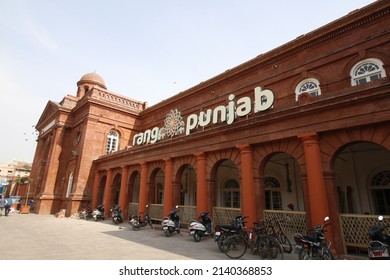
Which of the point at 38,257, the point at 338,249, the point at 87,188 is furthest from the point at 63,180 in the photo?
the point at 338,249

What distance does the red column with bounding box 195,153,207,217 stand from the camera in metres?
11.4

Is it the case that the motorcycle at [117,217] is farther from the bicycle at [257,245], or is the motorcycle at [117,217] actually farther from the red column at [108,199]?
the bicycle at [257,245]

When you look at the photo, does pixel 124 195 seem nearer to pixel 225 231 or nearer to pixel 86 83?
pixel 225 231

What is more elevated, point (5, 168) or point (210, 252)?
point (5, 168)

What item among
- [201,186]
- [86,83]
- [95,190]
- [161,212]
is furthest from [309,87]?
[86,83]

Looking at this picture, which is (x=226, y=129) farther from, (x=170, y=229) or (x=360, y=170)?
(x=360, y=170)

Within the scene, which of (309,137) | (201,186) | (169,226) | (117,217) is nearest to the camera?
(309,137)

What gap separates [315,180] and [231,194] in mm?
8657

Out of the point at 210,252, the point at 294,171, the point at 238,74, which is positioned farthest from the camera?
the point at 238,74

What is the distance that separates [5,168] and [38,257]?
88805mm

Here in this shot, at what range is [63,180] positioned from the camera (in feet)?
73.6

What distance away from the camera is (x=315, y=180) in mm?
7879

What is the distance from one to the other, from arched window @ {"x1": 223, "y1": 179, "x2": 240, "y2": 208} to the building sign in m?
4.53

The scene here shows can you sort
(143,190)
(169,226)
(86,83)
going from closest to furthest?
(169,226)
(143,190)
(86,83)
